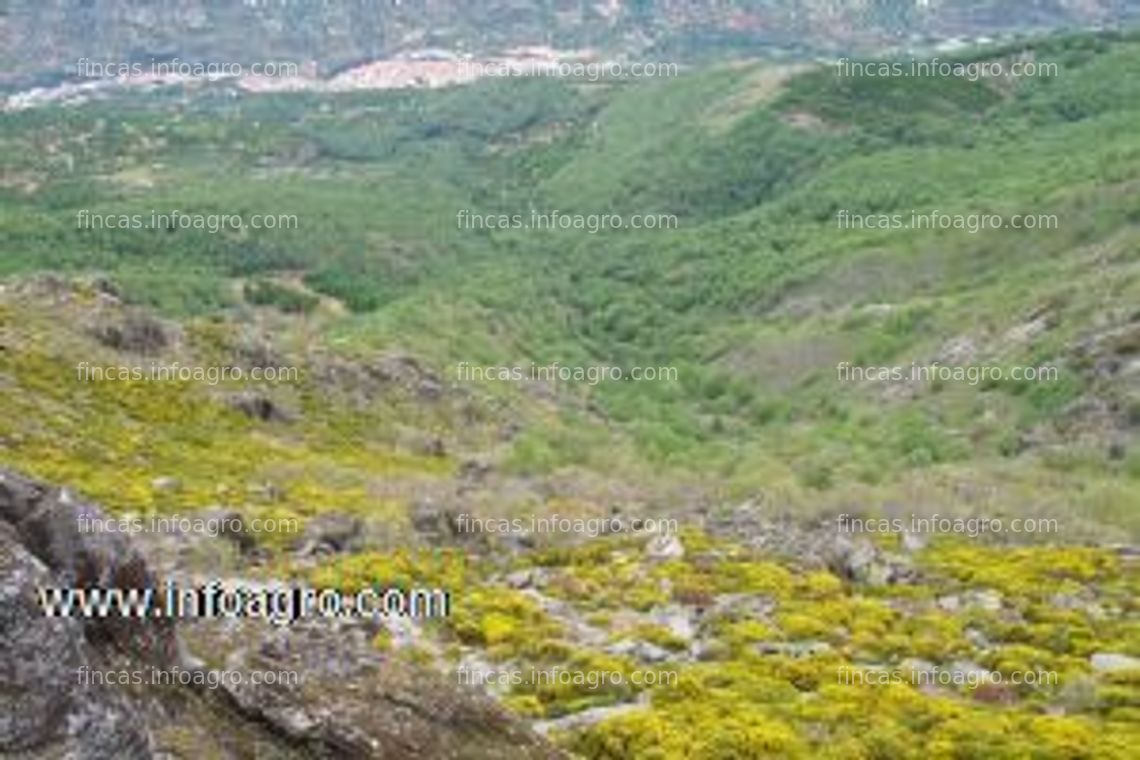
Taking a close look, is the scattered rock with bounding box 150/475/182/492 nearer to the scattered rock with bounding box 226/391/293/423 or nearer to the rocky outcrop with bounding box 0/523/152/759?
the scattered rock with bounding box 226/391/293/423

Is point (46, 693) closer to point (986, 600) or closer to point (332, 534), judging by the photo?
point (986, 600)

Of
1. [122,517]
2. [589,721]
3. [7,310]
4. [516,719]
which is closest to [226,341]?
[7,310]

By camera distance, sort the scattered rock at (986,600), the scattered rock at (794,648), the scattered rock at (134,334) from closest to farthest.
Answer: the scattered rock at (794,648), the scattered rock at (986,600), the scattered rock at (134,334)

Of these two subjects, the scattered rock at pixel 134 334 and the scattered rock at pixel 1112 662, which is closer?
the scattered rock at pixel 1112 662

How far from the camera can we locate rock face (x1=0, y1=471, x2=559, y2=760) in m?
16.8

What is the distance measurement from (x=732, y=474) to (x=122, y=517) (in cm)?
7137

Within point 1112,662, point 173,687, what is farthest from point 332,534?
point 173,687

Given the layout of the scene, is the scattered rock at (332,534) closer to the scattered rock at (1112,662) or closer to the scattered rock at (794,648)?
the scattered rock at (794,648)

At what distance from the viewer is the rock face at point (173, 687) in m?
16.8

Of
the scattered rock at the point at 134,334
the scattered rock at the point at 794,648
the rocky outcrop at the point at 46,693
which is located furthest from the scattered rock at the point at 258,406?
the rocky outcrop at the point at 46,693

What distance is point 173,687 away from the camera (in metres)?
20.0

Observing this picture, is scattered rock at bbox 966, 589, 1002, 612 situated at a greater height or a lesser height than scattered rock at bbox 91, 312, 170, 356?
greater

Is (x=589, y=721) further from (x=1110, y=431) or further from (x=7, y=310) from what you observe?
(x=1110, y=431)

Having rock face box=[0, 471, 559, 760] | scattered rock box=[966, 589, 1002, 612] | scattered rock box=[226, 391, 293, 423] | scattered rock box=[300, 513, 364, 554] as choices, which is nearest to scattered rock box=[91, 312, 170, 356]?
scattered rock box=[226, 391, 293, 423]
